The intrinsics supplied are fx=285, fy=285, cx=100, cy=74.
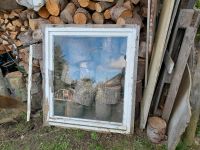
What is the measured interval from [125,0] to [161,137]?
51.1 inches

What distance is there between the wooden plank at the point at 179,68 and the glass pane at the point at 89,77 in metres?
0.44

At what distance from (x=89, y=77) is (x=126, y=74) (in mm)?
380

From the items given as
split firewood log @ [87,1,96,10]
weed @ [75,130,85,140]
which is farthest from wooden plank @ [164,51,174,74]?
weed @ [75,130,85,140]

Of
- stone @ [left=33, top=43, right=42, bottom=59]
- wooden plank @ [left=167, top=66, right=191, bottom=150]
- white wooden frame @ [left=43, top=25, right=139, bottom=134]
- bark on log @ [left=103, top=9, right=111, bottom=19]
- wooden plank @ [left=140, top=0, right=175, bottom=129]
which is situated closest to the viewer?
wooden plank @ [left=167, top=66, right=191, bottom=150]

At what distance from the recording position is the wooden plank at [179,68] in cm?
242

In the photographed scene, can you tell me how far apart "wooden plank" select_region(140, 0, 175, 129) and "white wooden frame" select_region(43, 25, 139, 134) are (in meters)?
0.13

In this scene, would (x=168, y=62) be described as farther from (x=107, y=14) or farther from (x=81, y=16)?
(x=81, y=16)

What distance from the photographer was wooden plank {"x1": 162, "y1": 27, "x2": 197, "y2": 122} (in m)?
2.42

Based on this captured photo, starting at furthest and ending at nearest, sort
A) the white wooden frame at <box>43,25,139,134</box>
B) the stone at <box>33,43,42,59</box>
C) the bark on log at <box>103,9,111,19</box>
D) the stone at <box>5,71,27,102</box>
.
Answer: the stone at <box>5,71,27,102</box>, the stone at <box>33,43,42,59</box>, the bark on log at <box>103,9,111,19</box>, the white wooden frame at <box>43,25,139,134</box>

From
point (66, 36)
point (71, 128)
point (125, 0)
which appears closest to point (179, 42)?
point (125, 0)

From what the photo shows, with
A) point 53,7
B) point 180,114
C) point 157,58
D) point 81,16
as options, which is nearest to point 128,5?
point 81,16

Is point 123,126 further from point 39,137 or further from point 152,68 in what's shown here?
point 39,137

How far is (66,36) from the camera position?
2.73m

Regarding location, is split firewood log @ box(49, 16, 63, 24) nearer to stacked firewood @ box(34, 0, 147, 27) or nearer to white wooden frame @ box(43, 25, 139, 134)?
stacked firewood @ box(34, 0, 147, 27)
